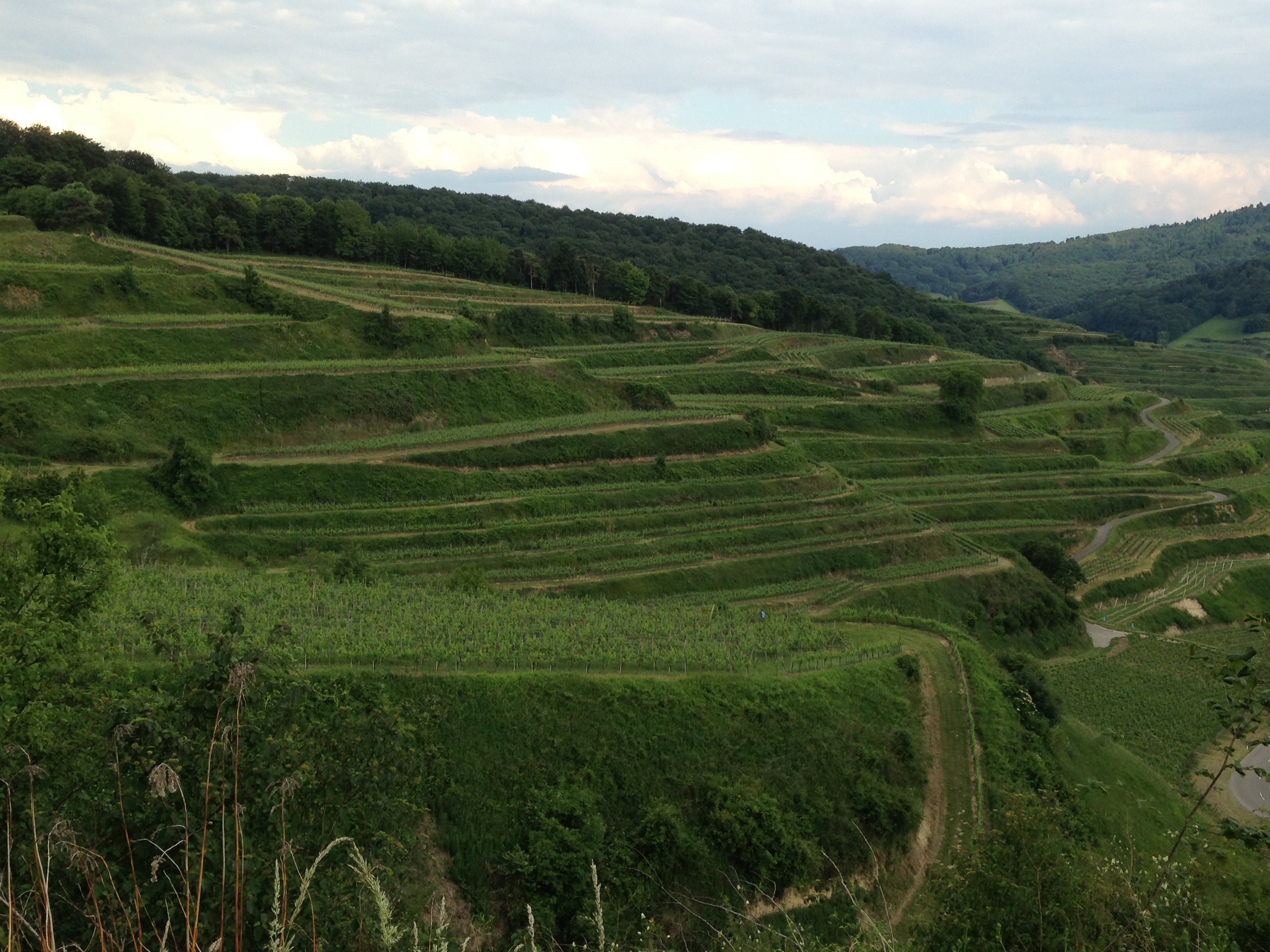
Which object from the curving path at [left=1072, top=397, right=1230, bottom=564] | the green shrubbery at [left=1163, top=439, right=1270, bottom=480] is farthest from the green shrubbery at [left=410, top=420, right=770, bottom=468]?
the green shrubbery at [left=1163, top=439, right=1270, bottom=480]

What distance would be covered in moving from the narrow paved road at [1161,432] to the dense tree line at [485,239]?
28.4 metres

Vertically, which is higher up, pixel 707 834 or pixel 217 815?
pixel 217 815

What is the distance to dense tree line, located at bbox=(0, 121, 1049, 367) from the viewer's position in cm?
7588

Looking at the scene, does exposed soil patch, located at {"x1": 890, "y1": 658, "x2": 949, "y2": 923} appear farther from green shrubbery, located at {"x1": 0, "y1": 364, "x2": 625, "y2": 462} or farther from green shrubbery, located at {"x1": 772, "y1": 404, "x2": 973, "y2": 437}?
green shrubbery, located at {"x1": 772, "y1": 404, "x2": 973, "y2": 437}

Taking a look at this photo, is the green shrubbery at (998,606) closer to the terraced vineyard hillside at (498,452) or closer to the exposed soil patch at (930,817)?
the terraced vineyard hillside at (498,452)

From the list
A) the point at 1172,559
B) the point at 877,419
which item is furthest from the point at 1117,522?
the point at 877,419

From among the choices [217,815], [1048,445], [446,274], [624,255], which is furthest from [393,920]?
[624,255]

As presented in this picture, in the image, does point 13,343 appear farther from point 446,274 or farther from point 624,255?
point 624,255

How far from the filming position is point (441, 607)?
109ft

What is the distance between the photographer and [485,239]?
106 metres

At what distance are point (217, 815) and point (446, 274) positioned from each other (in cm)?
9714

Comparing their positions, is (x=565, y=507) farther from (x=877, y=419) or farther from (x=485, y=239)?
(x=485, y=239)

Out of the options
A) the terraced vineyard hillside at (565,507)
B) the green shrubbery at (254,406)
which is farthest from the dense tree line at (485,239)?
the green shrubbery at (254,406)

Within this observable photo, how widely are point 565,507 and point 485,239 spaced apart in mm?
63555
